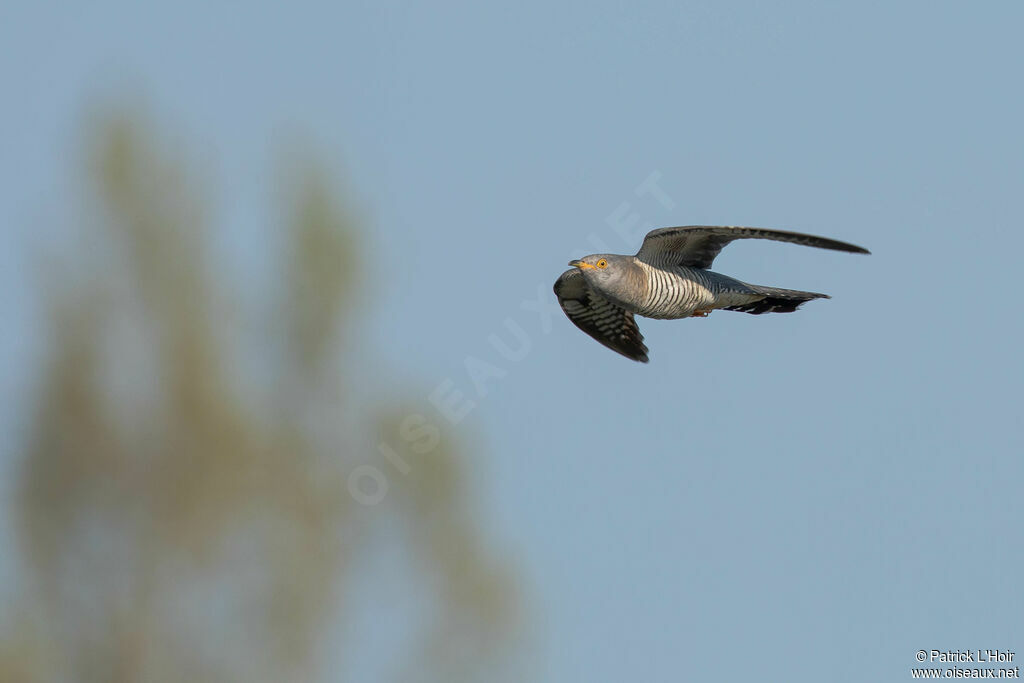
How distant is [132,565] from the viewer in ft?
43.9

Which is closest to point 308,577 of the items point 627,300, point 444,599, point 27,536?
point 444,599

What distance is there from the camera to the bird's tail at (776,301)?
506 inches

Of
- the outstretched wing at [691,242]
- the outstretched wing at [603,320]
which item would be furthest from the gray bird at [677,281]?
the outstretched wing at [603,320]

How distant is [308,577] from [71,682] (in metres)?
1.77

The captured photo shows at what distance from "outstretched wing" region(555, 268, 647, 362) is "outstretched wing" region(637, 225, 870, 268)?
133cm

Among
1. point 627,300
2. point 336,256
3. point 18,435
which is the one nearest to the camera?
point 627,300

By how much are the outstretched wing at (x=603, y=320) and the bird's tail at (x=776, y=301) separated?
1.28 metres

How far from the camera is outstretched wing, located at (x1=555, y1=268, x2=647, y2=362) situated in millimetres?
14258

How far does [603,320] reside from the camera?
569 inches

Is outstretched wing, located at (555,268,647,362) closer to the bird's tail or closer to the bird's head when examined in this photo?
the bird's tail

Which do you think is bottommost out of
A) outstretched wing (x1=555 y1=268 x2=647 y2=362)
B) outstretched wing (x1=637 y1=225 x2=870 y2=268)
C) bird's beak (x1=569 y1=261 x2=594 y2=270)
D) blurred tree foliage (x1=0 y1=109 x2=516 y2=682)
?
blurred tree foliage (x1=0 y1=109 x2=516 y2=682)

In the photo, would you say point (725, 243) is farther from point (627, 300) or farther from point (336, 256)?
point (336, 256)

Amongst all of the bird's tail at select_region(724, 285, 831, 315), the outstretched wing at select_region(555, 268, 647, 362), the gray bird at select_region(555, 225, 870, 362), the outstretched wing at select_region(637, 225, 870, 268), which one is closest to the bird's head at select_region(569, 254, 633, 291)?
the gray bird at select_region(555, 225, 870, 362)

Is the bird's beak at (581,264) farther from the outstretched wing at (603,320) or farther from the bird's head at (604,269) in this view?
the outstretched wing at (603,320)
